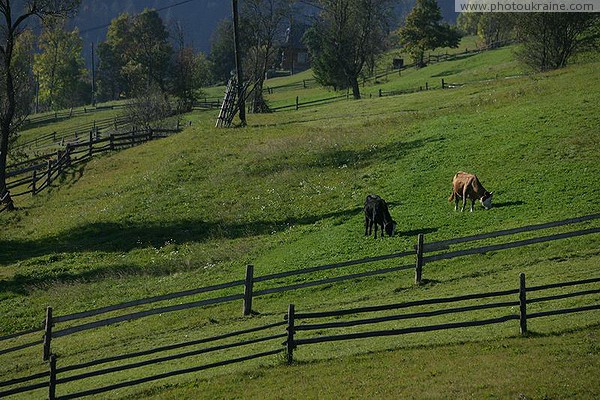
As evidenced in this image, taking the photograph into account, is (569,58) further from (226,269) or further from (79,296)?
(79,296)

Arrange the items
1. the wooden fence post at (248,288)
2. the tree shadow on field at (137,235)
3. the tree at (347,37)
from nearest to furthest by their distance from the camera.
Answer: the wooden fence post at (248,288)
the tree shadow on field at (137,235)
the tree at (347,37)

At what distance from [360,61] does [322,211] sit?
49.4m

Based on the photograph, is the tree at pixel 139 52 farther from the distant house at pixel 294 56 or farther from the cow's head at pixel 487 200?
the cow's head at pixel 487 200

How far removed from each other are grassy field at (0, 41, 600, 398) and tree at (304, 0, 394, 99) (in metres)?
20.8

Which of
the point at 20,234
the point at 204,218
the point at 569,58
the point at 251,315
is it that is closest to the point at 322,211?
the point at 204,218

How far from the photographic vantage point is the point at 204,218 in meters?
39.5

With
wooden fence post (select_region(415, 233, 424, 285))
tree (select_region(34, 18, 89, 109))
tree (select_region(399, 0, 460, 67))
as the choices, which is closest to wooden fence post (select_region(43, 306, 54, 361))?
wooden fence post (select_region(415, 233, 424, 285))

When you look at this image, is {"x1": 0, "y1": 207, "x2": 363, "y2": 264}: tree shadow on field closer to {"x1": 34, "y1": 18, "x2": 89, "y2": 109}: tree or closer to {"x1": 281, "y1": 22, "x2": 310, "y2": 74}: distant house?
{"x1": 34, "y1": 18, "x2": 89, "y2": 109}: tree

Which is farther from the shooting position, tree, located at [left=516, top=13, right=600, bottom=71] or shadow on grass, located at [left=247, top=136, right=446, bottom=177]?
tree, located at [left=516, top=13, right=600, bottom=71]

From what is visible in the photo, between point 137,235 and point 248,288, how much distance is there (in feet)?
48.7

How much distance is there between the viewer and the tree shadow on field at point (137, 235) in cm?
3641

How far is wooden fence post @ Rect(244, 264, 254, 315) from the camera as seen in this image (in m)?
24.4

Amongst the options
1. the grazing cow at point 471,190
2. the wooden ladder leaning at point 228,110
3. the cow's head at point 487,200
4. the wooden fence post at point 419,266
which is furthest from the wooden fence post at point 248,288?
the wooden ladder leaning at point 228,110

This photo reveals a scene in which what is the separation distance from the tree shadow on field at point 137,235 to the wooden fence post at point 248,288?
10.7m
